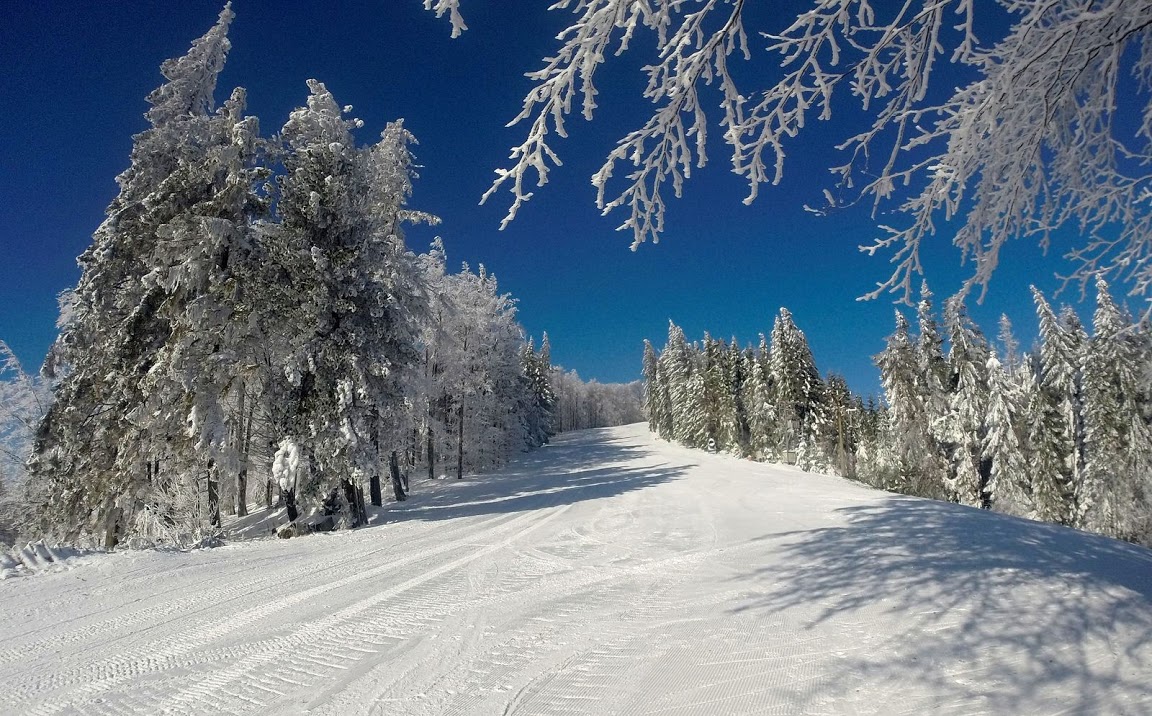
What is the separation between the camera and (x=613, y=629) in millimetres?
3934

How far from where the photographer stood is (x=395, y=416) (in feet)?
38.8

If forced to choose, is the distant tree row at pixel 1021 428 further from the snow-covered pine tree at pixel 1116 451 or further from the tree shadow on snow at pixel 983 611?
the tree shadow on snow at pixel 983 611

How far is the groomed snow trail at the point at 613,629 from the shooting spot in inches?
111

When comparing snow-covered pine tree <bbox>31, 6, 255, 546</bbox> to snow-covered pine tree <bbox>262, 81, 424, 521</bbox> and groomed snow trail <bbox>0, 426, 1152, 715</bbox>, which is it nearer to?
snow-covered pine tree <bbox>262, 81, 424, 521</bbox>

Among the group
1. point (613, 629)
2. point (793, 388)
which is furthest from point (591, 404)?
point (613, 629)

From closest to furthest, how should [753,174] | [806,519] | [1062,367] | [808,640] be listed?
[753,174] → [808,640] → [806,519] → [1062,367]

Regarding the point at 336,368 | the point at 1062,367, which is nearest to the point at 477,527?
the point at 336,368

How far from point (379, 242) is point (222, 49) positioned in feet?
23.9

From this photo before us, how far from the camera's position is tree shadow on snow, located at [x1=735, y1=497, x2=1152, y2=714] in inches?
105

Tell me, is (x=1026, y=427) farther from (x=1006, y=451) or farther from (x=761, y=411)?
(x=761, y=411)

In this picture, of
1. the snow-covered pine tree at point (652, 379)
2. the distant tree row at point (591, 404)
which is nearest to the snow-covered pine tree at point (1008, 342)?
the snow-covered pine tree at point (652, 379)

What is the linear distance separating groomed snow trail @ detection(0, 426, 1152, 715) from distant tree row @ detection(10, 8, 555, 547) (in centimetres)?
431

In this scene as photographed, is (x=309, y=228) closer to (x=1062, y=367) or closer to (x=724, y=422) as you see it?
(x=1062, y=367)

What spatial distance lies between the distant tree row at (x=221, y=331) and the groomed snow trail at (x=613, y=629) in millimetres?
4307
